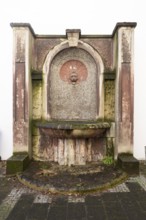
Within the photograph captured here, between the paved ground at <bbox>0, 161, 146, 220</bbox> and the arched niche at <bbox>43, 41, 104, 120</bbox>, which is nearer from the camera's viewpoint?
the paved ground at <bbox>0, 161, 146, 220</bbox>

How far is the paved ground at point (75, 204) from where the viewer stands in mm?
3076

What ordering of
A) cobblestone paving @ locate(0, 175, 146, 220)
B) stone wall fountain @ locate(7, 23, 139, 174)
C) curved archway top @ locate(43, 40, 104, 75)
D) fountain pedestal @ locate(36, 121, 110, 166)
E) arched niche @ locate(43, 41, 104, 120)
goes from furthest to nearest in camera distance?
arched niche @ locate(43, 41, 104, 120), curved archway top @ locate(43, 40, 104, 75), stone wall fountain @ locate(7, 23, 139, 174), fountain pedestal @ locate(36, 121, 110, 166), cobblestone paving @ locate(0, 175, 146, 220)

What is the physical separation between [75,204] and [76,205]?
39 mm

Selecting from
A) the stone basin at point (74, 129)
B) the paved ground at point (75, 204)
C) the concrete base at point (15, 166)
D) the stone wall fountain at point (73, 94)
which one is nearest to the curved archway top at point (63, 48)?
the stone wall fountain at point (73, 94)

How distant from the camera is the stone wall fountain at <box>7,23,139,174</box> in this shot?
16.2 ft

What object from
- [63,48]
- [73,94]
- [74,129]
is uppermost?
[63,48]

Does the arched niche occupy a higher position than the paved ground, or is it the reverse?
the arched niche

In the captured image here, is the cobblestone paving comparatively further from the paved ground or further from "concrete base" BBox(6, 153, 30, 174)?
"concrete base" BBox(6, 153, 30, 174)

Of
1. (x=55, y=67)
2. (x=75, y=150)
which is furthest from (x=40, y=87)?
(x=75, y=150)

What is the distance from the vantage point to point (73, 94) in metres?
5.71

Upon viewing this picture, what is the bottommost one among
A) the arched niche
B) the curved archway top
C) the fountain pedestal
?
the fountain pedestal

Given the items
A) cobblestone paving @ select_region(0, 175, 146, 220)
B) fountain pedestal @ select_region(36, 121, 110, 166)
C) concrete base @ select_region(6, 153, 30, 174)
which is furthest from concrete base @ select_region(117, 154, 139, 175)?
concrete base @ select_region(6, 153, 30, 174)

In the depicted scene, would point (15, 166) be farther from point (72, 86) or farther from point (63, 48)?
point (63, 48)

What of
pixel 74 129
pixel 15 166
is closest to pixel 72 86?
pixel 74 129
